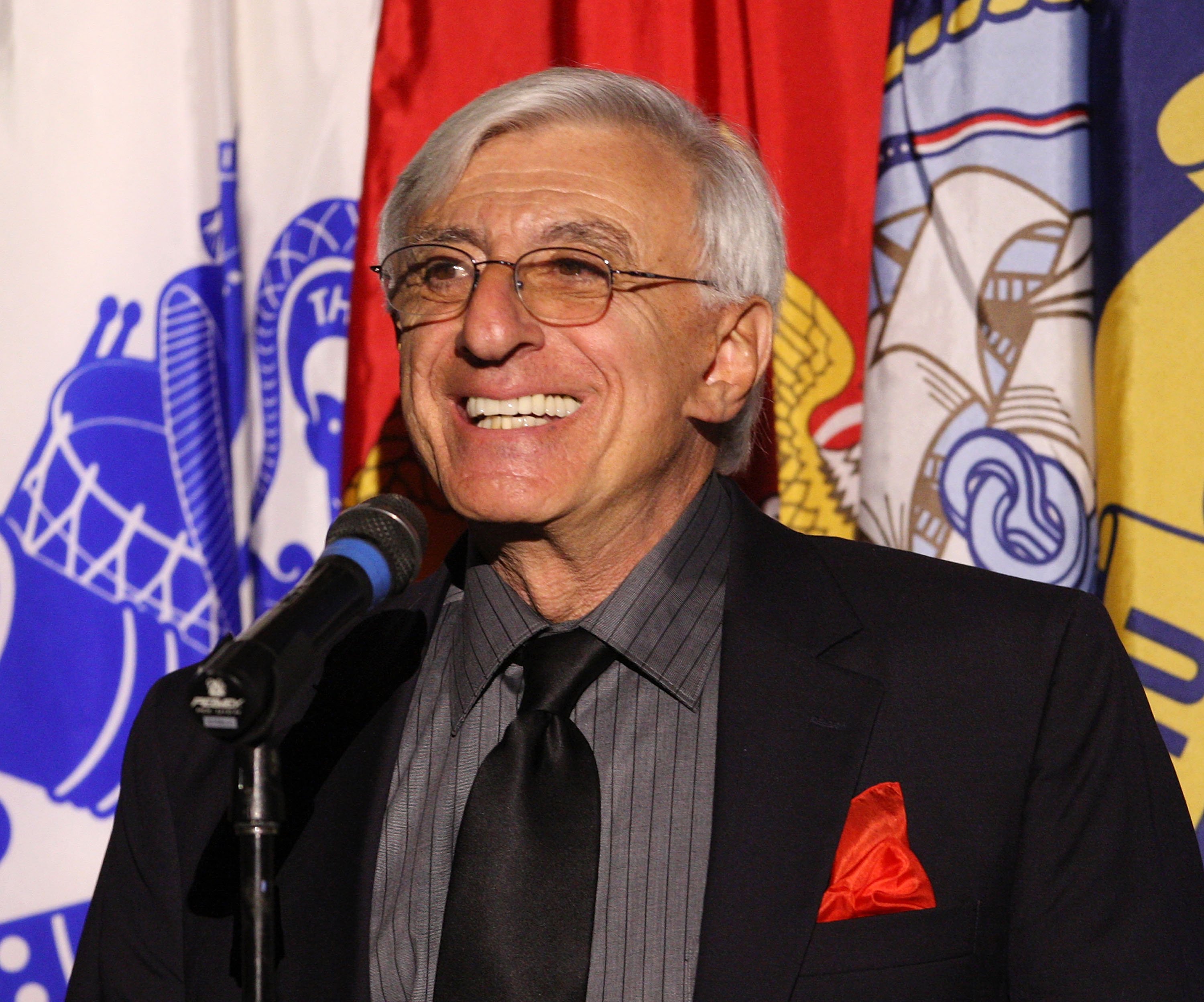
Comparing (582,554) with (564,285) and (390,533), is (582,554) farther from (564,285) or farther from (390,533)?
(390,533)

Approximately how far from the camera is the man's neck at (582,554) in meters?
1.65

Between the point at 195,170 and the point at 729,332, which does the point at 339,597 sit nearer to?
the point at 729,332

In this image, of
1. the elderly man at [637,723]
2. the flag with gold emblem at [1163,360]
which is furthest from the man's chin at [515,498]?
the flag with gold emblem at [1163,360]

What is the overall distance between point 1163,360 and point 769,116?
2.69ft

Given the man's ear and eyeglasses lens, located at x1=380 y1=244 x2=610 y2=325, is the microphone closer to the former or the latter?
eyeglasses lens, located at x1=380 y1=244 x2=610 y2=325

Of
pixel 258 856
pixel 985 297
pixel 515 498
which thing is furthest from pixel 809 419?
pixel 258 856

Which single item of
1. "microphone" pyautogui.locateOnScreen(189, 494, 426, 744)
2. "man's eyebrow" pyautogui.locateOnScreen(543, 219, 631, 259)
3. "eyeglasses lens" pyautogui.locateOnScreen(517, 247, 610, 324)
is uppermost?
"man's eyebrow" pyautogui.locateOnScreen(543, 219, 631, 259)

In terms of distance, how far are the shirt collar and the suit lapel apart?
0.15ft

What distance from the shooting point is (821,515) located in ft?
7.14

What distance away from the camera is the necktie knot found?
1494mm

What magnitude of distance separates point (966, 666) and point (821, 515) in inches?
27.8

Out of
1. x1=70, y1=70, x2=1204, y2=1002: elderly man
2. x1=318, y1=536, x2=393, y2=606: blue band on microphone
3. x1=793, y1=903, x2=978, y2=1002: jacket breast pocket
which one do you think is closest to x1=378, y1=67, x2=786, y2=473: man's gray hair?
x1=70, y1=70, x2=1204, y2=1002: elderly man

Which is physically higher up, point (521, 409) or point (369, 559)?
point (521, 409)

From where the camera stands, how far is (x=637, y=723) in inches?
60.1
